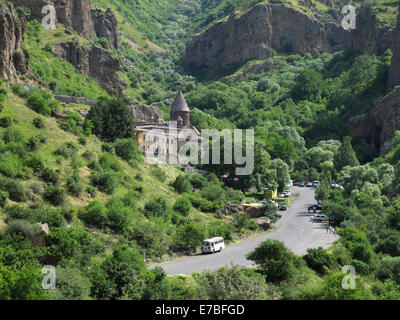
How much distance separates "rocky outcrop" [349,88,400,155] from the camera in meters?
81.1

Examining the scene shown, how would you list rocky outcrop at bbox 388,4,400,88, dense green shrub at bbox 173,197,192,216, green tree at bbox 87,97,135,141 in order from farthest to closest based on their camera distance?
1. rocky outcrop at bbox 388,4,400,88
2. green tree at bbox 87,97,135,141
3. dense green shrub at bbox 173,197,192,216

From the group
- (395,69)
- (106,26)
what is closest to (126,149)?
(395,69)

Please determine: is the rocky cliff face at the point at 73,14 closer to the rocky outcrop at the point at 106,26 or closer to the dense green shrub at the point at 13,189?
the rocky outcrop at the point at 106,26

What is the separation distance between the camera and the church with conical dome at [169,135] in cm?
6362

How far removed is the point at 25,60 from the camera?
5125 centimetres

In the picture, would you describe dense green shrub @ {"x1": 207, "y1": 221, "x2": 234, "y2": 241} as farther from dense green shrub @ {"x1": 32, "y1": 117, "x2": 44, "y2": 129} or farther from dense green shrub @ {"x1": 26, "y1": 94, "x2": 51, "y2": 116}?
dense green shrub @ {"x1": 26, "y1": 94, "x2": 51, "y2": 116}

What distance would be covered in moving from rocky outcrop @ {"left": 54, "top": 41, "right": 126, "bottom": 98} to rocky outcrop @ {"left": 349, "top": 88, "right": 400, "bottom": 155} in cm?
3968

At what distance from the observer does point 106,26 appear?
117 meters

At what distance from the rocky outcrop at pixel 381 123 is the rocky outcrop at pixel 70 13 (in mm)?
49111

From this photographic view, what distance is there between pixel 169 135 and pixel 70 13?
124 feet

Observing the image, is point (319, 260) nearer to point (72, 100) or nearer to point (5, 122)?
point (5, 122)

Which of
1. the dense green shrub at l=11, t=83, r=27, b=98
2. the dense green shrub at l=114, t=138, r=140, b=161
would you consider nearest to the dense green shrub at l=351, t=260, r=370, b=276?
the dense green shrub at l=114, t=138, r=140, b=161

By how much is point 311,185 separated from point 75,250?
165 feet
